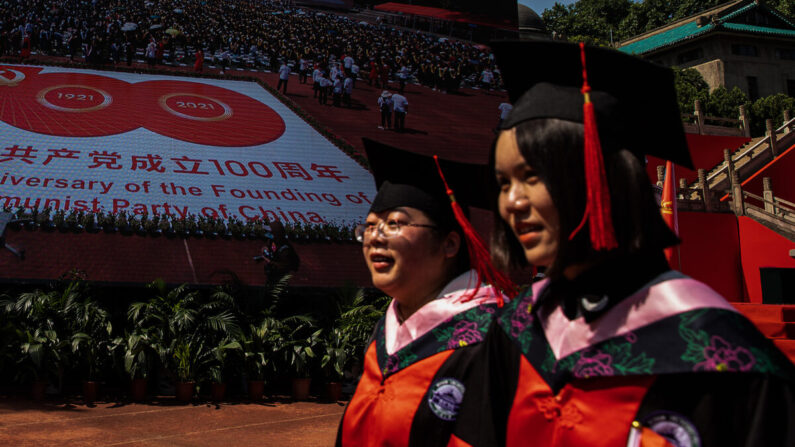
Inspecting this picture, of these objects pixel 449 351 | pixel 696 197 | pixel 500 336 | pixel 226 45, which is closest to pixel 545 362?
pixel 500 336

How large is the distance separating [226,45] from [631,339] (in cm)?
1367

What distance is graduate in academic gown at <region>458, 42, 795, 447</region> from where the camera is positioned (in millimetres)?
1302

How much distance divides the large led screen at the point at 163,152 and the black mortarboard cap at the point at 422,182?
8393 mm

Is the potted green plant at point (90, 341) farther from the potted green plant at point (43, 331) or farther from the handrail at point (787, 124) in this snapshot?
the handrail at point (787, 124)

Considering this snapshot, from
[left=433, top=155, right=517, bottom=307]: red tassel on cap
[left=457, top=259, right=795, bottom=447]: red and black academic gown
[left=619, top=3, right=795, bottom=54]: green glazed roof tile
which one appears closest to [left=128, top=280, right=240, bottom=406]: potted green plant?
[left=433, top=155, right=517, bottom=307]: red tassel on cap

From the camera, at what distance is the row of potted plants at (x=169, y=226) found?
32.7 feet

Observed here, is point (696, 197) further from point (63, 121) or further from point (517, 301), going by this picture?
point (517, 301)

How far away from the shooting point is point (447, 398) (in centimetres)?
214

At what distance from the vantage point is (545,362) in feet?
5.27

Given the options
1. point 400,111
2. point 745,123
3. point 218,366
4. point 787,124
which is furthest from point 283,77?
point 745,123

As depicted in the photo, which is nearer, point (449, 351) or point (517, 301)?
point (517, 301)

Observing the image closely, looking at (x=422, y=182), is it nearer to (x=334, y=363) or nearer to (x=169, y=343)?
(x=334, y=363)

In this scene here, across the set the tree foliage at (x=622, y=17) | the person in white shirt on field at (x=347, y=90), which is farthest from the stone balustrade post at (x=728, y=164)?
the tree foliage at (x=622, y=17)

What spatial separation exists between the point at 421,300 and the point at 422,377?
41 centimetres
